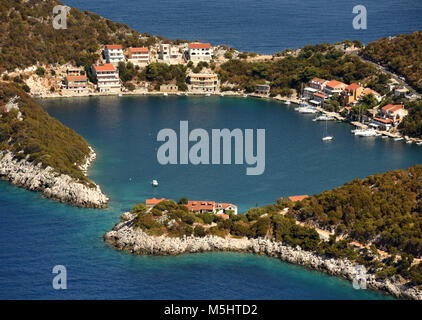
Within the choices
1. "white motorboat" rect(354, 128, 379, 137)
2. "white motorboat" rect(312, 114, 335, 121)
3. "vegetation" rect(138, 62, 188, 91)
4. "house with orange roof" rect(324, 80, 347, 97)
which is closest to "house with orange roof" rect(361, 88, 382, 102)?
"house with orange roof" rect(324, 80, 347, 97)

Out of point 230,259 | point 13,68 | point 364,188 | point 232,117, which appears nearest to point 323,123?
point 232,117

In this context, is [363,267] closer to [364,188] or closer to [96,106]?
[364,188]

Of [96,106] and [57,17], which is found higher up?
[57,17]

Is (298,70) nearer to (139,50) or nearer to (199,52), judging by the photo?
(199,52)

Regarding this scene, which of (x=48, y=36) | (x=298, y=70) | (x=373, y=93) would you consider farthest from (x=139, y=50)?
(x=373, y=93)

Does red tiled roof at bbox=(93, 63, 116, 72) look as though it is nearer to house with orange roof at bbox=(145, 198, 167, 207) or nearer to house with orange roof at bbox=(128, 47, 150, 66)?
house with orange roof at bbox=(128, 47, 150, 66)

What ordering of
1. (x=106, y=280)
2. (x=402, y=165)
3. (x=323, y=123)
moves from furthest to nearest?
(x=323, y=123), (x=402, y=165), (x=106, y=280)
